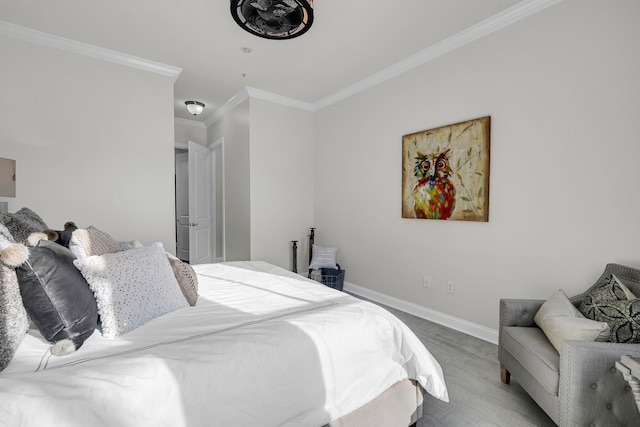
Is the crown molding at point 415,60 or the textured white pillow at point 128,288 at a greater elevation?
the crown molding at point 415,60

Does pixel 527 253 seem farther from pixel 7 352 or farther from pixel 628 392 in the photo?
pixel 7 352

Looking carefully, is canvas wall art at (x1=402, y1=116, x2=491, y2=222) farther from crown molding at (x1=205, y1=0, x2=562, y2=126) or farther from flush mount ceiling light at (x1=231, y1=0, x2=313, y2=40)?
flush mount ceiling light at (x1=231, y1=0, x2=313, y2=40)

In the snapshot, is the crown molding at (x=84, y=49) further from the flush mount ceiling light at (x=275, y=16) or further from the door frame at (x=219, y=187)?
the flush mount ceiling light at (x=275, y=16)

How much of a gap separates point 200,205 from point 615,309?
16.6 feet

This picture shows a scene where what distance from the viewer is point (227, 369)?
101 centimetres

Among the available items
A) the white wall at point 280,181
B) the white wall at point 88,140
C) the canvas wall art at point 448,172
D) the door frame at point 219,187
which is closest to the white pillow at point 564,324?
the canvas wall art at point 448,172

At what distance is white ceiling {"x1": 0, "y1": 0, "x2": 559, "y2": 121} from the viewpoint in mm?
2340

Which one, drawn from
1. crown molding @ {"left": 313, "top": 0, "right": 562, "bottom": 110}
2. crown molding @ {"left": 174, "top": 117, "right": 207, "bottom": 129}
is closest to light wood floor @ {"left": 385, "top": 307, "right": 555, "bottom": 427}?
crown molding @ {"left": 313, "top": 0, "right": 562, "bottom": 110}

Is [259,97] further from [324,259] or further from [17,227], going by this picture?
[17,227]

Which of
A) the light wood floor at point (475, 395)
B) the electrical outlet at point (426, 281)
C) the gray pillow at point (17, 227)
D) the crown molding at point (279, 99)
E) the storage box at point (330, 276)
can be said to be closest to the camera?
the gray pillow at point (17, 227)

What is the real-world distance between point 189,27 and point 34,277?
2480mm

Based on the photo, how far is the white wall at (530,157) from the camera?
1914mm

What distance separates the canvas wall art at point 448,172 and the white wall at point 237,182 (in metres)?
2.16

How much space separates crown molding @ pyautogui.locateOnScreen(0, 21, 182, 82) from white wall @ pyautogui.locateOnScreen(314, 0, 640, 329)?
2.51m
